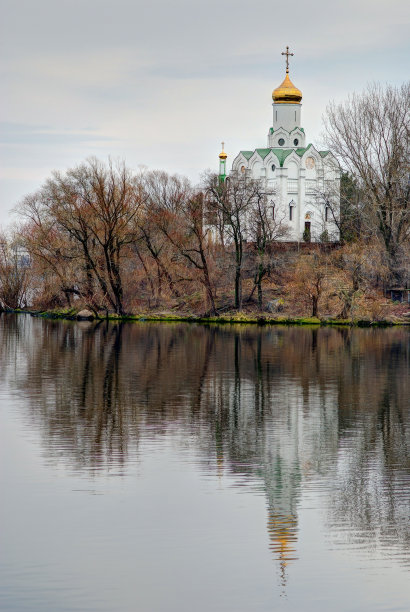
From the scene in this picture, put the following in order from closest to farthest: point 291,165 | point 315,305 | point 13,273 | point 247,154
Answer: point 315,305, point 13,273, point 291,165, point 247,154

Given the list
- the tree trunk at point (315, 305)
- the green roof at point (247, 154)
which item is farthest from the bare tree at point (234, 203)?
the green roof at point (247, 154)

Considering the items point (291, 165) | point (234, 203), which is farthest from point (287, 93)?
point (234, 203)

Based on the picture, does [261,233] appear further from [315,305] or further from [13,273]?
[13,273]

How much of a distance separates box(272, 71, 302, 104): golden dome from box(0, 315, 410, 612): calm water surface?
2401 inches

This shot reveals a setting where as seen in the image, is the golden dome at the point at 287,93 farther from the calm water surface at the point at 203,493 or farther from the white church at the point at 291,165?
the calm water surface at the point at 203,493

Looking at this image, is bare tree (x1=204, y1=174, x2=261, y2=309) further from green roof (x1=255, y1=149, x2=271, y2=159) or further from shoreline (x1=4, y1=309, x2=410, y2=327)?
green roof (x1=255, y1=149, x2=271, y2=159)

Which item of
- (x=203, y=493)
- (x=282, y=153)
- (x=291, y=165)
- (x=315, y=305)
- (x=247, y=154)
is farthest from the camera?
(x=247, y=154)

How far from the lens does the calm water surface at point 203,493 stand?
8422mm

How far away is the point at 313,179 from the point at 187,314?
1265 inches

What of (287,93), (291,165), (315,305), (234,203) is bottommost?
(315,305)

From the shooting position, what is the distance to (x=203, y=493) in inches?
→ 452

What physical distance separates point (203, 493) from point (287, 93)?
7320 cm

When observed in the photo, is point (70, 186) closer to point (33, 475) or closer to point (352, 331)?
point (352, 331)

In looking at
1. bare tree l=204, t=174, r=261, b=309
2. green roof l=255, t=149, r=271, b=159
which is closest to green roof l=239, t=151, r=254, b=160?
green roof l=255, t=149, r=271, b=159
